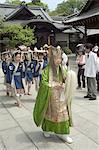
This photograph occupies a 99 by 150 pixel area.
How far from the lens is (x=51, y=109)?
5.12 metres

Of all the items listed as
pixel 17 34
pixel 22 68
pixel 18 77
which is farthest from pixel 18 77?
pixel 17 34

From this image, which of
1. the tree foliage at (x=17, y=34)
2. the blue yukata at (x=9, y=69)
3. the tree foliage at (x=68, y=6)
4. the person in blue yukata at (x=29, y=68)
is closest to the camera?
the blue yukata at (x=9, y=69)

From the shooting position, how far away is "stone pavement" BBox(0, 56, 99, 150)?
4973 mm

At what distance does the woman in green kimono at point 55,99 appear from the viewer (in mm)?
5039

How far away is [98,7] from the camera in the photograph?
22906mm

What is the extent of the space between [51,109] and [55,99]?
7.5 inches

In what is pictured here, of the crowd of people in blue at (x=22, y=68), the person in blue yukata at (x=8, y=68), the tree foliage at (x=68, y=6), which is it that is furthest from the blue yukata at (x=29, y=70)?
the tree foliage at (x=68, y=6)

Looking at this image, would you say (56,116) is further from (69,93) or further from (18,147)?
(18,147)

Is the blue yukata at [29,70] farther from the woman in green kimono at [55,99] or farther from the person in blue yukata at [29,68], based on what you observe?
the woman in green kimono at [55,99]

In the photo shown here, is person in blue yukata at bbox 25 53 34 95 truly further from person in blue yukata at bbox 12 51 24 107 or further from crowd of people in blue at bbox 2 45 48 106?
person in blue yukata at bbox 12 51 24 107

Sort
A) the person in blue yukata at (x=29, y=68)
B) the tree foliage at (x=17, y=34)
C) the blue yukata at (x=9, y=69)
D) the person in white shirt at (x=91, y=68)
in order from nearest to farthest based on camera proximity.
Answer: the blue yukata at (x=9, y=69) → the person in white shirt at (x=91, y=68) → the person in blue yukata at (x=29, y=68) → the tree foliage at (x=17, y=34)

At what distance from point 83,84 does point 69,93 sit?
18.2 feet

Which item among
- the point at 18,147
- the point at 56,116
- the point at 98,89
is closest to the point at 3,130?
the point at 18,147

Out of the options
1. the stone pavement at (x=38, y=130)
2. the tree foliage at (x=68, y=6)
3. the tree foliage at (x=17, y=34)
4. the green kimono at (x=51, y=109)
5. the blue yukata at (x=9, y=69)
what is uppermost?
the tree foliage at (x=68, y=6)
